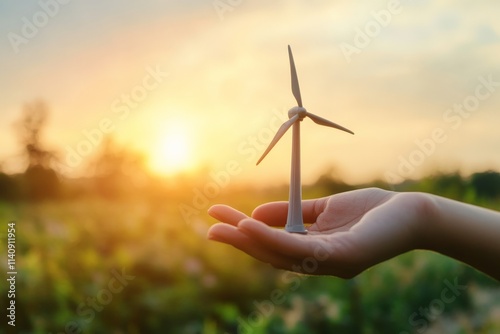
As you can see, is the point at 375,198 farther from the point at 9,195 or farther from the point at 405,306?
the point at 9,195

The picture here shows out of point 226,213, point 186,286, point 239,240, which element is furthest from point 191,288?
point 239,240

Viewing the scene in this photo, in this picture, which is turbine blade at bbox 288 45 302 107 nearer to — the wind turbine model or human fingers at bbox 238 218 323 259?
the wind turbine model

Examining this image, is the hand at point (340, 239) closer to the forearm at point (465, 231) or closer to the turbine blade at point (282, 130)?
the forearm at point (465, 231)

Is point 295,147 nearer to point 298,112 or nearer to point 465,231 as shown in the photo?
point 298,112

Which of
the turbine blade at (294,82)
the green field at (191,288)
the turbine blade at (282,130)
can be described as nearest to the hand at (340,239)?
the turbine blade at (282,130)

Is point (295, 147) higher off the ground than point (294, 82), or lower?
lower

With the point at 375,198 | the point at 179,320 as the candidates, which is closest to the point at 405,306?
the point at 179,320

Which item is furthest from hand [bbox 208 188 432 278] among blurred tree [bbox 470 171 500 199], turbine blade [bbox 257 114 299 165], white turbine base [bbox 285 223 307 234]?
blurred tree [bbox 470 171 500 199]
